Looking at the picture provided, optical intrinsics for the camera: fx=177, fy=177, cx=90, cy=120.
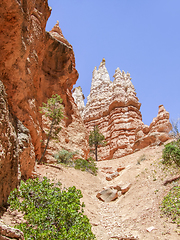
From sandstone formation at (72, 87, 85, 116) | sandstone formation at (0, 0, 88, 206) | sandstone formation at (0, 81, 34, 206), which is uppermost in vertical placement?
sandstone formation at (72, 87, 85, 116)

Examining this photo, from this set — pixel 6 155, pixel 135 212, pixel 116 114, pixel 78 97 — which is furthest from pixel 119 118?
pixel 6 155

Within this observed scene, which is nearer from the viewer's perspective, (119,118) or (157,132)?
(157,132)

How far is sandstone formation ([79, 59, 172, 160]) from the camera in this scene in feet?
92.1

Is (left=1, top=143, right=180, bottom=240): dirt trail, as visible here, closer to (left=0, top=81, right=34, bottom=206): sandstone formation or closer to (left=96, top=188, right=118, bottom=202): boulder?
(left=96, top=188, right=118, bottom=202): boulder

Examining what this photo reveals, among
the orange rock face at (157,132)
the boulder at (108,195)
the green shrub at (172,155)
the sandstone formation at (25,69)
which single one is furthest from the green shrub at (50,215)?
the orange rock face at (157,132)

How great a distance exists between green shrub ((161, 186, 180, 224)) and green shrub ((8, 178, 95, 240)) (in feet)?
11.3

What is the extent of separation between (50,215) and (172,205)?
5.00 m

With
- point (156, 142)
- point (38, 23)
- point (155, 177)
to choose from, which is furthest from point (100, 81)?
point (155, 177)

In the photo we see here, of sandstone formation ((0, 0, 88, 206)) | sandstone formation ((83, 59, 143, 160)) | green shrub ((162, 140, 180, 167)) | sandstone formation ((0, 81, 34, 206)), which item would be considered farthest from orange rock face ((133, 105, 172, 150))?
sandstone formation ((0, 81, 34, 206))

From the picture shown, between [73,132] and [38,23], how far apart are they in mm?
11341

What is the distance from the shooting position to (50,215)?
4324mm

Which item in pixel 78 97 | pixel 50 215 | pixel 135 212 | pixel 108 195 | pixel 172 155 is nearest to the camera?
pixel 50 215

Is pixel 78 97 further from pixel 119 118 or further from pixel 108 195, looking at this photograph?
pixel 108 195

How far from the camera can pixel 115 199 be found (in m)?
10.7
